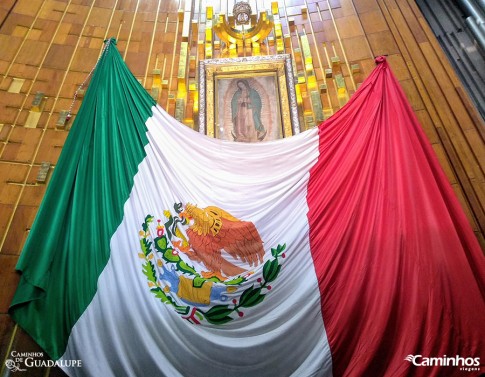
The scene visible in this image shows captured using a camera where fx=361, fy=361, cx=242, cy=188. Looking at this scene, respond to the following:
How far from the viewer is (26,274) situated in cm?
236

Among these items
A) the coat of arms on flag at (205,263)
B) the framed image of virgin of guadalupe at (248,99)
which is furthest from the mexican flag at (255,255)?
the framed image of virgin of guadalupe at (248,99)

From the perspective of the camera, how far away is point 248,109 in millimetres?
3668

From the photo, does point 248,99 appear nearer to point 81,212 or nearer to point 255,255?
point 255,255

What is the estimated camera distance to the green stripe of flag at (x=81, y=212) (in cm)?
229

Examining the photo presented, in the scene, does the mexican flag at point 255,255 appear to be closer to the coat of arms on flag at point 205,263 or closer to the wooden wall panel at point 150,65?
the coat of arms on flag at point 205,263

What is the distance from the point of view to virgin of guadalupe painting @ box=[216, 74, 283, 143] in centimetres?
349

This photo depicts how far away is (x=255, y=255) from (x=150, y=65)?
8.26 feet

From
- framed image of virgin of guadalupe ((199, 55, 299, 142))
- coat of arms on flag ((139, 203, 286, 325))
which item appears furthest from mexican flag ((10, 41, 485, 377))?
framed image of virgin of guadalupe ((199, 55, 299, 142))

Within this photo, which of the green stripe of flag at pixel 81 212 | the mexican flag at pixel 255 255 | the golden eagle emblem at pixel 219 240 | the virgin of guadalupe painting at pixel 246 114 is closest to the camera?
the mexican flag at pixel 255 255

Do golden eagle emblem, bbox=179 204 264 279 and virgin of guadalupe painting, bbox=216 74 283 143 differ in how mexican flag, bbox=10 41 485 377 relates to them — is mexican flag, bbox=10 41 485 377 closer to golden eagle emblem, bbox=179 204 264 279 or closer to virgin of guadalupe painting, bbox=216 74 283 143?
golden eagle emblem, bbox=179 204 264 279

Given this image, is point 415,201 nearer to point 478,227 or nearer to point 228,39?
point 478,227

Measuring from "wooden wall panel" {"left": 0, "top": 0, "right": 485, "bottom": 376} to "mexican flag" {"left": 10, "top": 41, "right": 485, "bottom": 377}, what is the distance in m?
0.44

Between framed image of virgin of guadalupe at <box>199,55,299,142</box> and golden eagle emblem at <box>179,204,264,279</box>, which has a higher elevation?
framed image of virgin of guadalupe at <box>199,55,299,142</box>

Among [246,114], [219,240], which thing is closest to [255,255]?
[219,240]
